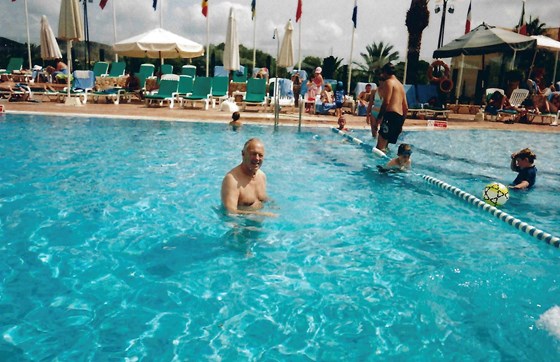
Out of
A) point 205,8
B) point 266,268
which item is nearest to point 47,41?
point 205,8

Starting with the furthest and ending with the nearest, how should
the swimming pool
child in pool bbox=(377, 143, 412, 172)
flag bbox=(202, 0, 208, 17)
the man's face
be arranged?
1. flag bbox=(202, 0, 208, 17)
2. child in pool bbox=(377, 143, 412, 172)
3. the man's face
4. the swimming pool

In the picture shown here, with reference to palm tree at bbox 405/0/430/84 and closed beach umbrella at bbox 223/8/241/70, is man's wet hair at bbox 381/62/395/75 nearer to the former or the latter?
closed beach umbrella at bbox 223/8/241/70

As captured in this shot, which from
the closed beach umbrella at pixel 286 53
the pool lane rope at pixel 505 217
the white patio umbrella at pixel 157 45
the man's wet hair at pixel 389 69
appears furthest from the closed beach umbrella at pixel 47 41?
the pool lane rope at pixel 505 217

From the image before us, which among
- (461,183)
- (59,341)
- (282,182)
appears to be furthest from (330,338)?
(461,183)

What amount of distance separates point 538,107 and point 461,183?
11.0 m

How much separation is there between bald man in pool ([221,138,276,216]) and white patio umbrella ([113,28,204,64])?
12392mm

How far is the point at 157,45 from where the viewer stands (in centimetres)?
1533

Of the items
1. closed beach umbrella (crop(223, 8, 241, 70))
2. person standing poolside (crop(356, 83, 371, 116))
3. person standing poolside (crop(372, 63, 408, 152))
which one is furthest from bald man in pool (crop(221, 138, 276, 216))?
closed beach umbrella (crop(223, 8, 241, 70))

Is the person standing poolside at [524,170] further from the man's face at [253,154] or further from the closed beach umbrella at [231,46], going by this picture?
the closed beach umbrella at [231,46]

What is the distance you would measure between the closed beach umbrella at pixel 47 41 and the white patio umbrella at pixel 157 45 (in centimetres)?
215

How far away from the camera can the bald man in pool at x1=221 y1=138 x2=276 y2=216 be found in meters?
3.92

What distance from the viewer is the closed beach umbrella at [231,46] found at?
15922 mm

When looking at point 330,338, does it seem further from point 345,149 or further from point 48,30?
point 48,30

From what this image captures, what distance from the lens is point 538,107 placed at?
50.8 feet
